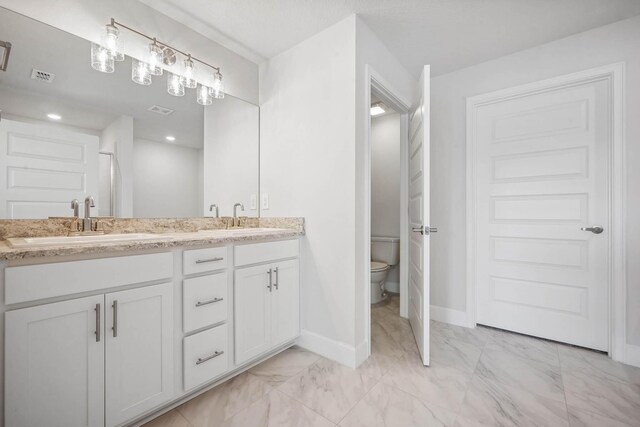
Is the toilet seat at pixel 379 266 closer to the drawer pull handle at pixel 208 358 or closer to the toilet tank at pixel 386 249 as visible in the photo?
the toilet tank at pixel 386 249

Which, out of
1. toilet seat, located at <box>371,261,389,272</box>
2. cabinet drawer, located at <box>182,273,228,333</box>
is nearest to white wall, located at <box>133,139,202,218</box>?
cabinet drawer, located at <box>182,273,228,333</box>

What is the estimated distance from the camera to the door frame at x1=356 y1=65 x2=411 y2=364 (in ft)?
6.45

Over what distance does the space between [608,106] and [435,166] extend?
1199mm

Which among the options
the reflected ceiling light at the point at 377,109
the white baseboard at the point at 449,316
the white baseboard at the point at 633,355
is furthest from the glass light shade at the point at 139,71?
the white baseboard at the point at 633,355

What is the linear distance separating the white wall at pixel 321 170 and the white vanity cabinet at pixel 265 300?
0.11 metres

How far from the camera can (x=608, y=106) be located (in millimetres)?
1979

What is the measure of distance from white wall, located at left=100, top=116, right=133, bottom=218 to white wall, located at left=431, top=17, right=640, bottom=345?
2452 mm

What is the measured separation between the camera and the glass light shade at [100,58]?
1571 mm

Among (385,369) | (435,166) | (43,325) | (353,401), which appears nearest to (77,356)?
(43,325)

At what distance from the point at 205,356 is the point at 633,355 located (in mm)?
2690

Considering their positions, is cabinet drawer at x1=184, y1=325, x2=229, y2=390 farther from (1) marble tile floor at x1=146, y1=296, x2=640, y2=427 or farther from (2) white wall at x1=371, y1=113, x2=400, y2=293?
(2) white wall at x1=371, y1=113, x2=400, y2=293

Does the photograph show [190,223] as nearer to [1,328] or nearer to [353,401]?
[1,328]

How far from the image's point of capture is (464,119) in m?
2.53

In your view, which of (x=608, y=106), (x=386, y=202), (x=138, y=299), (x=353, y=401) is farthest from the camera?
(x=386, y=202)
